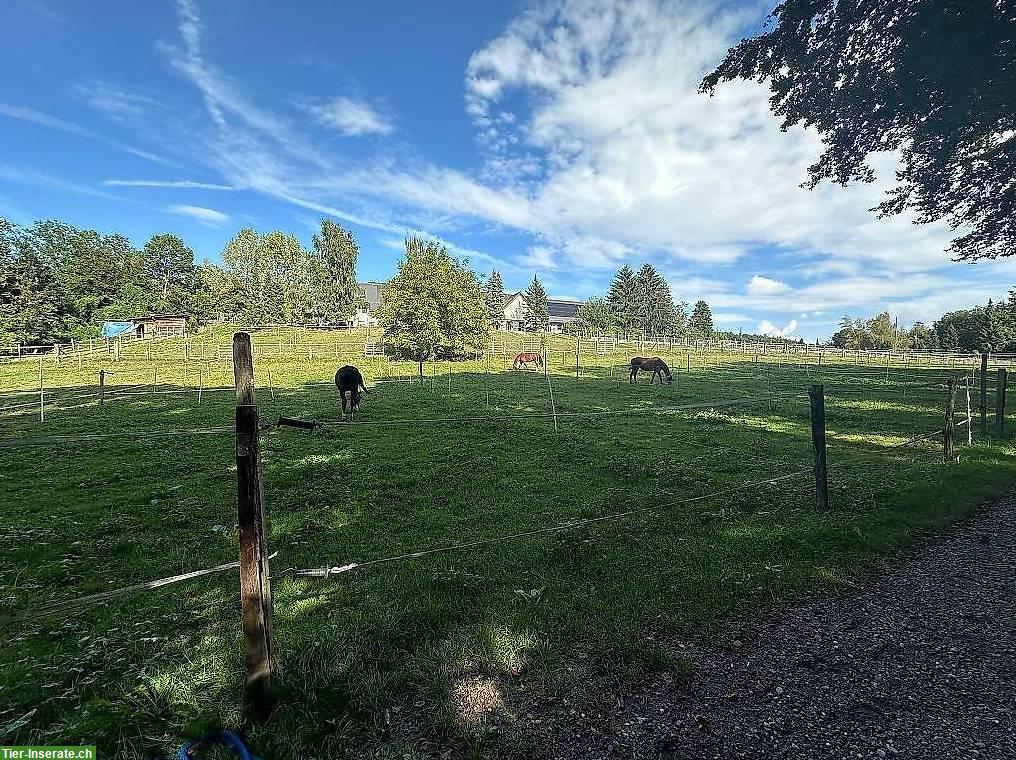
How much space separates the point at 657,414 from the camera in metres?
15.9

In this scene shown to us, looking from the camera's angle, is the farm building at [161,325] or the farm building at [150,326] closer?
the farm building at [150,326]

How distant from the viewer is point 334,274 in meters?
67.4

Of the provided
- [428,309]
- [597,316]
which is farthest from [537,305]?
[428,309]

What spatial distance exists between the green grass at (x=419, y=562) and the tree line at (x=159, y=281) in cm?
5234

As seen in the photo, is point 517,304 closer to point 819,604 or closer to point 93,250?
point 93,250

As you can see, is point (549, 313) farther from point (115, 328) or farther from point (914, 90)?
point (914, 90)

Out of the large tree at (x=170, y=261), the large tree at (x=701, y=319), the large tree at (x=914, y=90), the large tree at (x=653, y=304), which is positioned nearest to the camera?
the large tree at (x=914, y=90)

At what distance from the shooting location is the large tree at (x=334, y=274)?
64.8 meters

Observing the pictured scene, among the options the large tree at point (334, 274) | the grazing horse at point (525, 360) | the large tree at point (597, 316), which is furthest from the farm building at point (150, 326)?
the large tree at point (597, 316)

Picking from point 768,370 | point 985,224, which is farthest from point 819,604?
point 768,370

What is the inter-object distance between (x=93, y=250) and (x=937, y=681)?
8503cm

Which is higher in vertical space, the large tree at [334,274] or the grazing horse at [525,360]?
the large tree at [334,274]

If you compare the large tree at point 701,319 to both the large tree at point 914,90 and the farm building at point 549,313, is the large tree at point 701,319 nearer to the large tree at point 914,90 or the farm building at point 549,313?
the farm building at point 549,313

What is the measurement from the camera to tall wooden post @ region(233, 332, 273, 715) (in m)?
2.81
